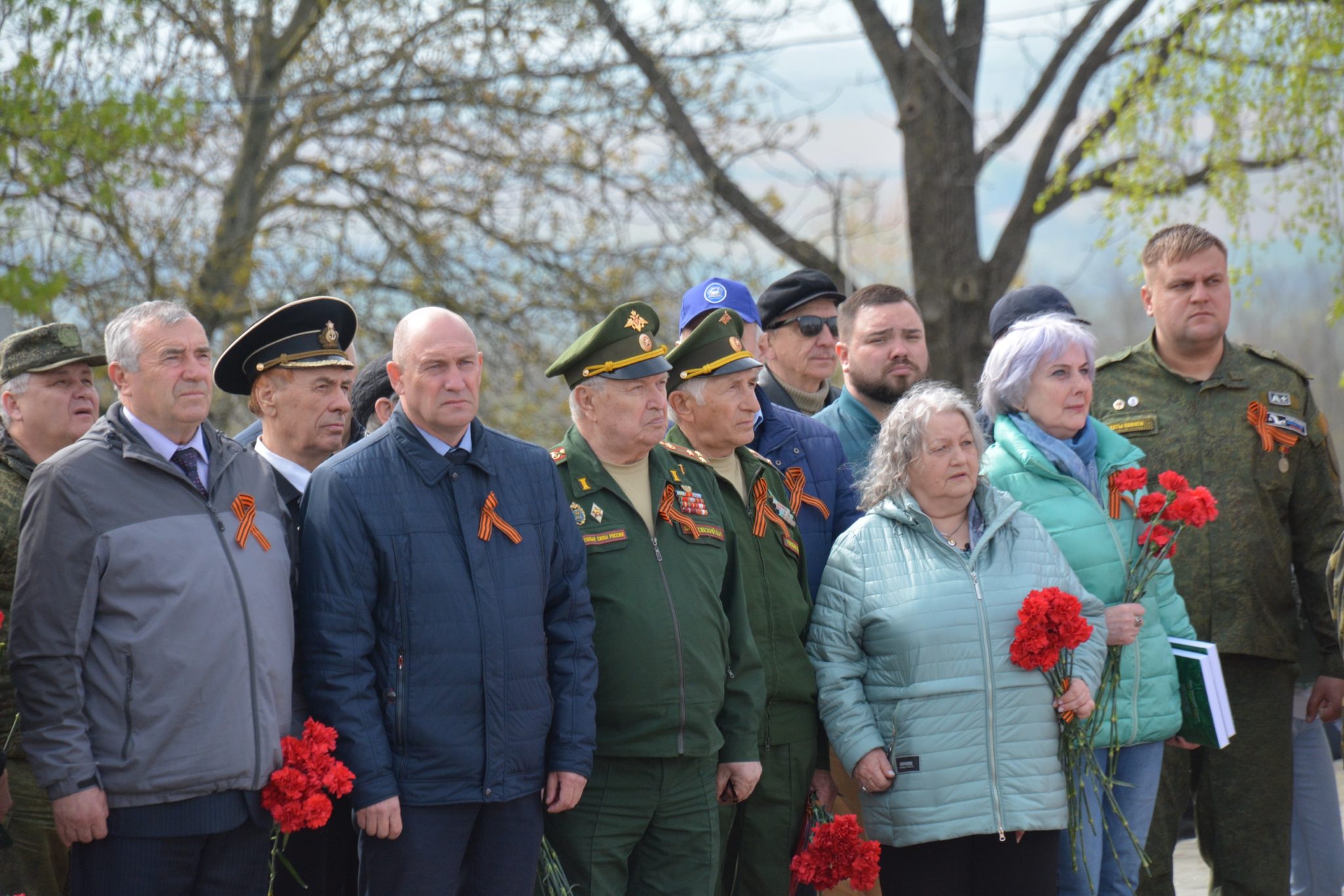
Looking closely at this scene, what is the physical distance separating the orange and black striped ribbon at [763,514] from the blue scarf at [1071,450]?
863mm

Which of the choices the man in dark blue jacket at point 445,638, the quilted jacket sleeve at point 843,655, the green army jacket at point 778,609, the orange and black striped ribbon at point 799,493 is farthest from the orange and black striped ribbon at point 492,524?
the orange and black striped ribbon at point 799,493

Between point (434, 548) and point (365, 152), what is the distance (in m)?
9.90

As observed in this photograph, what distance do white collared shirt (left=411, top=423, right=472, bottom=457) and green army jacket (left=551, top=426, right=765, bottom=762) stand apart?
36 centimetres

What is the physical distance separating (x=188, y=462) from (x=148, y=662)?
0.54 meters

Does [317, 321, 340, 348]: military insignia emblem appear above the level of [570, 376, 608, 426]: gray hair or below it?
above

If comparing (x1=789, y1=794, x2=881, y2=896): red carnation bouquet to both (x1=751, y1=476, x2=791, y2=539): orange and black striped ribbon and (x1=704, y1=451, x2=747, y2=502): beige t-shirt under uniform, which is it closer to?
(x1=751, y1=476, x2=791, y2=539): orange and black striped ribbon

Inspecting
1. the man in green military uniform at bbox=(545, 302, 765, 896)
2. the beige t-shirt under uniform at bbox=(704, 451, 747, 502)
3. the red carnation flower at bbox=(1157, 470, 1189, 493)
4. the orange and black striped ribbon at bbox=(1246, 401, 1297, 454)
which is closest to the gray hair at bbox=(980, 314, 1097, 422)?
the red carnation flower at bbox=(1157, 470, 1189, 493)

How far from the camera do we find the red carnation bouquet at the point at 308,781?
125 inches

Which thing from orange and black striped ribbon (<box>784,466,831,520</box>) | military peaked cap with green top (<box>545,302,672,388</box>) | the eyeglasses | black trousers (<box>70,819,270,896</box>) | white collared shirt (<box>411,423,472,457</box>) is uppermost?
the eyeglasses

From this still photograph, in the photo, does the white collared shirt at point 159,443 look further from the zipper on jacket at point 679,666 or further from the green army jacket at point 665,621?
the zipper on jacket at point 679,666

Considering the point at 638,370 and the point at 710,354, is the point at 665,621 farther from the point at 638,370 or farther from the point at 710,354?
the point at 710,354

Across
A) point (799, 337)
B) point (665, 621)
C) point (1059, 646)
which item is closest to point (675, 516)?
point (665, 621)

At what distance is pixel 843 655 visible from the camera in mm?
3965

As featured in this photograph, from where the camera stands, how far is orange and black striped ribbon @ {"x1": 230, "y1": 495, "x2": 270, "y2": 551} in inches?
133
